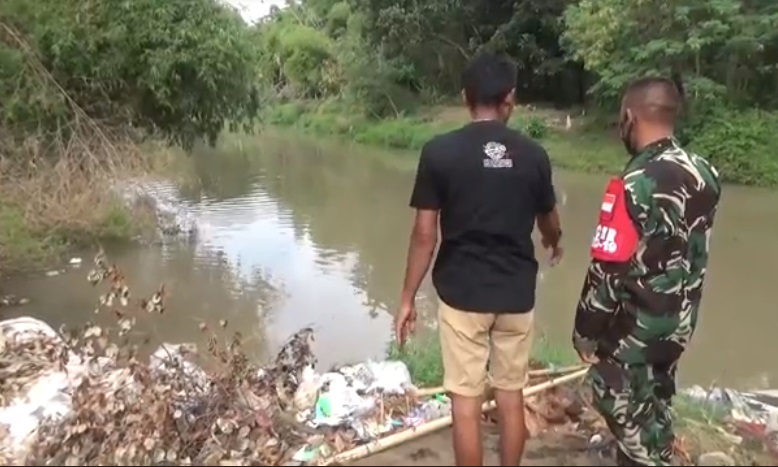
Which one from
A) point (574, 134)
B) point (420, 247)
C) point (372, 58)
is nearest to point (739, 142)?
point (574, 134)

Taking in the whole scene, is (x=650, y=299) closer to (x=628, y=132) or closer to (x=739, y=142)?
(x=628, y=132)

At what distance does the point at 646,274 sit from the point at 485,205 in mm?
640

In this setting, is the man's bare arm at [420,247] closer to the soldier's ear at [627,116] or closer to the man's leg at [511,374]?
the man's leg at [511,374]

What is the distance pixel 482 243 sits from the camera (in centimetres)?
325

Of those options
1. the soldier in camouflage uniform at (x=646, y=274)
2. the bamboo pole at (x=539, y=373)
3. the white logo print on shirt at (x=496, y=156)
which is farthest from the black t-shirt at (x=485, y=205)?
the bamboo pole at (x=539, y=373)

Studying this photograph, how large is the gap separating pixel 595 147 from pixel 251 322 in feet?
50.1

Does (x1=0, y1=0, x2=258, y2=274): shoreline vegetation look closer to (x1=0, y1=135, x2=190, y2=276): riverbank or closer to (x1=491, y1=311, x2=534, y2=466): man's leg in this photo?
(x1=0, y1=135, x2=190, y2=276): riverbank

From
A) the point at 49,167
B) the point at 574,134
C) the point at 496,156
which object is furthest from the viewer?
the point at 574,134

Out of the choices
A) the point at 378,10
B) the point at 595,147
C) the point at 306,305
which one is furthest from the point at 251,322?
the point at 378,10

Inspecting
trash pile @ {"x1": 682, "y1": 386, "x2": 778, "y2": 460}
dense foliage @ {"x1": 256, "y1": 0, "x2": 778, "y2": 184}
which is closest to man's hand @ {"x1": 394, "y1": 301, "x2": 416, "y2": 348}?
trash pile @ {"x1": 682, "y1": 386, "x2": 778, "y2": 460}

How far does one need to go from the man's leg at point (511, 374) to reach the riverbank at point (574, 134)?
1696cm

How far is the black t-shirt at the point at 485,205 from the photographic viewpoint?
10.5 ft

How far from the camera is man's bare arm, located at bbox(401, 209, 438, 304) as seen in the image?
3303 millimetres

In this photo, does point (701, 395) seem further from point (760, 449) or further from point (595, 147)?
point (595, 147)
